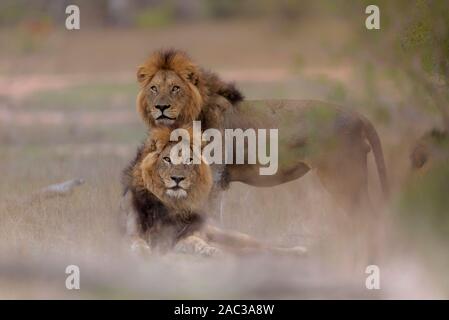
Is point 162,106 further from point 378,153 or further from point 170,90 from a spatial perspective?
point 378,153

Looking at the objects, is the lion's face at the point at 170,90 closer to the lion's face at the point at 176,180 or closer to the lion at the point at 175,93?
the lion at the point at 175,93

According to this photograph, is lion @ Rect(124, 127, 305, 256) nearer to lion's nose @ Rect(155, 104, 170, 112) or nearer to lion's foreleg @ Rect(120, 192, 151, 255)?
lion's foreleg @ Rect(120, 192, 151, 255)

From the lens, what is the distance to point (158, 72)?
21.2ft

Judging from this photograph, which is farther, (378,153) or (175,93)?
(378,153)

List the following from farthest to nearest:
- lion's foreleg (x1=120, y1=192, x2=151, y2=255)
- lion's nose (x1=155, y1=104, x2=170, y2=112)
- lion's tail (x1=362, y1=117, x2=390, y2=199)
Result: lion's tail (x1=362, y1=117, x2=390, y2=199)
lion's nose (x1=155, y1=104, x2=170, y2=112)
lion's foreleg (x1=120, y1=192, x2=151, y2=255)

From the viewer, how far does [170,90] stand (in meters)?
6.47

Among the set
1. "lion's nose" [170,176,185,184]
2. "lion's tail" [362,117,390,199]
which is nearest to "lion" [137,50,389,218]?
"lion's tail" [362,117,390,199]

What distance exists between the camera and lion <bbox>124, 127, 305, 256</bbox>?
6.15m

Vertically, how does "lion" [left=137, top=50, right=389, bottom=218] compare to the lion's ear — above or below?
below

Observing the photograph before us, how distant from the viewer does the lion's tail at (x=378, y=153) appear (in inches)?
259

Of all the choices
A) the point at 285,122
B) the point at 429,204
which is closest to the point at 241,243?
the point at 285,122

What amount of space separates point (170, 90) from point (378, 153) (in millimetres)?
1086

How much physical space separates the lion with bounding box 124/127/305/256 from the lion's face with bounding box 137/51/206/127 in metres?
0.20
